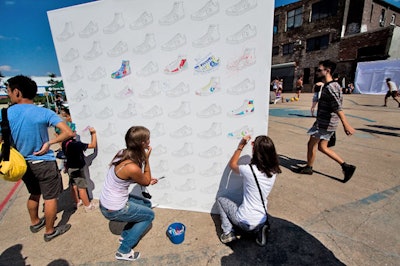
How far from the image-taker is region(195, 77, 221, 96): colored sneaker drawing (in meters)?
2.22

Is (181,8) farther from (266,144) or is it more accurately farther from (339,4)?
(339,4)

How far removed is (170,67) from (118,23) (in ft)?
2.59

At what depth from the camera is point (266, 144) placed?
195cm

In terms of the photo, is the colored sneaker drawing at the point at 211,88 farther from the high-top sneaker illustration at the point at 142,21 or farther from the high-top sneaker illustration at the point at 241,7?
the high-top sneaker illustration at the point at 142,21

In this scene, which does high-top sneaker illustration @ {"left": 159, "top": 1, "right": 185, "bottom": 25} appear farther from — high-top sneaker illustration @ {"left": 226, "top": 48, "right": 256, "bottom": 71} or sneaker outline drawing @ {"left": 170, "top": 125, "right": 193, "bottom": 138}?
sneaker outline drawing @ {"left": 170, "top": 125, "right": 193, "bottom": 138}

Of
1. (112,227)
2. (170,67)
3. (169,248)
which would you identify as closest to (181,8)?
(170,67)

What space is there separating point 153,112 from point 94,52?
1042mm

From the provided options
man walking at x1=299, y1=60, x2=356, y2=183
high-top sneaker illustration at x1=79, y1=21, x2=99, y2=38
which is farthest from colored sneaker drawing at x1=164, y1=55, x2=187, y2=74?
man walking at x1=299, y1=60, x2=356, y2=183

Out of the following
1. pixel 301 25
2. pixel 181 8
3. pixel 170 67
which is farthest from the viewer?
pixel 301 25

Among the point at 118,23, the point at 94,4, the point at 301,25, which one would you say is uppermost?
the point at 301,25

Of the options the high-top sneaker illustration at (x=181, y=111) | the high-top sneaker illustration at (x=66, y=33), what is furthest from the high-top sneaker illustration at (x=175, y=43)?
the high-top sneaker illustration at (x=66, y=33)

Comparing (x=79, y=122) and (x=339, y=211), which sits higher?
(x=79, y=122)

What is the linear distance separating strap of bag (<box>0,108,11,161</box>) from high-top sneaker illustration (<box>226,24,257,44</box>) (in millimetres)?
2399

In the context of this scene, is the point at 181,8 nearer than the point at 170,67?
Yes
